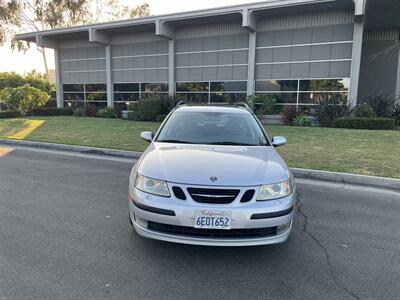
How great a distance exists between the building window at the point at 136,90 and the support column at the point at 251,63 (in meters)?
5.88

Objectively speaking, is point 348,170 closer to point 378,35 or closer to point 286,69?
point 286,69

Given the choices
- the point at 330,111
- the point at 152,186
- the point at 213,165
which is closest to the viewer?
the point at 152,186

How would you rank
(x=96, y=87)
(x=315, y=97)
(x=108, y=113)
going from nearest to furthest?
(x=315, y=97), (x=108, y=113), (x=96, y=87)

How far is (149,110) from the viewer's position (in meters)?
18.1

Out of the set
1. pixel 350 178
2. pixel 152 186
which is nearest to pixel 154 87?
pixel 350 178

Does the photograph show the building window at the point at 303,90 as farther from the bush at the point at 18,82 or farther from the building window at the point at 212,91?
the bush at the point at 18,82

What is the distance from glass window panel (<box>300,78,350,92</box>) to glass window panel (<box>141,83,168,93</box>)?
9.01m

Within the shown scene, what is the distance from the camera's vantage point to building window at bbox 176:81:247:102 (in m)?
19.4

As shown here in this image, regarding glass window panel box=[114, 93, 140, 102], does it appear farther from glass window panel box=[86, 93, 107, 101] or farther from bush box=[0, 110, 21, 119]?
bush box=[0, 110, 21, 119]

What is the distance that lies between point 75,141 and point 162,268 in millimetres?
9001

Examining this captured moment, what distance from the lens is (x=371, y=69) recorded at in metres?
19.6

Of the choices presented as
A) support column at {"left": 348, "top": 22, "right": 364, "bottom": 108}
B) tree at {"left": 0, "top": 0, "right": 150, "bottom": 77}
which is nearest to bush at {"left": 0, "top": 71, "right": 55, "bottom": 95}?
tree at {"left": 0, "top": 0, "right": 150, "bottom": 77}

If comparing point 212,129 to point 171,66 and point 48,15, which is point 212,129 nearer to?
point 171,66

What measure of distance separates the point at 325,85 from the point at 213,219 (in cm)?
1638
